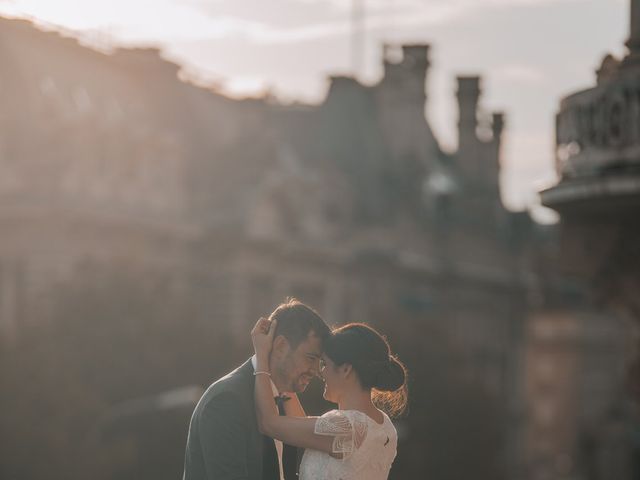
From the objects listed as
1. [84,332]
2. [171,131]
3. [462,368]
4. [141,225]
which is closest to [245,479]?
[84,332]

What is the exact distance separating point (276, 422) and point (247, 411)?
0.13m

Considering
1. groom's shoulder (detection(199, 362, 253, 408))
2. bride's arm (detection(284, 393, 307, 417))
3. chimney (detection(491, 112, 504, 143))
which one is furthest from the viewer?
chimney (detection(491, 112, 504, 143))

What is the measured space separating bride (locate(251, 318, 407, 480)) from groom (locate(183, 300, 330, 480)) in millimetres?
48

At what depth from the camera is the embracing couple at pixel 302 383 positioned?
7.70 meters

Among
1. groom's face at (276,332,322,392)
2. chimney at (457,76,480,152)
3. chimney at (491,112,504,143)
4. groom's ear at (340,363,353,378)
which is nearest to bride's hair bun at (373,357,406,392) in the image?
groom's ear at (340,363,353,378)

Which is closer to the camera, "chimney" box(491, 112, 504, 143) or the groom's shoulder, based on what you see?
the groom's shoulder

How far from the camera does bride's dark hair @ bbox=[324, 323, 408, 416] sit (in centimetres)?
772

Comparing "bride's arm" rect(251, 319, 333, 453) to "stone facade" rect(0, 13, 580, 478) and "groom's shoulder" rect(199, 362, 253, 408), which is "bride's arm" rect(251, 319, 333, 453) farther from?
"stone facade" rect(0, 13, 580, 478)

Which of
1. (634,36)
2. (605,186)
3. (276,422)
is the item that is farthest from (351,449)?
(634,36)

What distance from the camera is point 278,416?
25.6ft

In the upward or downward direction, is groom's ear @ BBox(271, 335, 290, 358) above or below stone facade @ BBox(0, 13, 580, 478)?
above

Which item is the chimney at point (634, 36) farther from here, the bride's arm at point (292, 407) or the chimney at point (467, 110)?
the chimney at point (467, 110)

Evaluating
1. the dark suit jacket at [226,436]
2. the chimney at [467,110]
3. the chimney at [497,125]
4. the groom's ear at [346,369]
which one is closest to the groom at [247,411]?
the dark suit jacket at [226,436]

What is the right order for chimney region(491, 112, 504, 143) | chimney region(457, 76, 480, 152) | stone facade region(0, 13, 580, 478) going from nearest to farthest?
1. stone facade region(0, 13, 580, 478)
2. chimney region(457, 76, 480, 152)
3. chimney region(491, 112, 504, 143)
